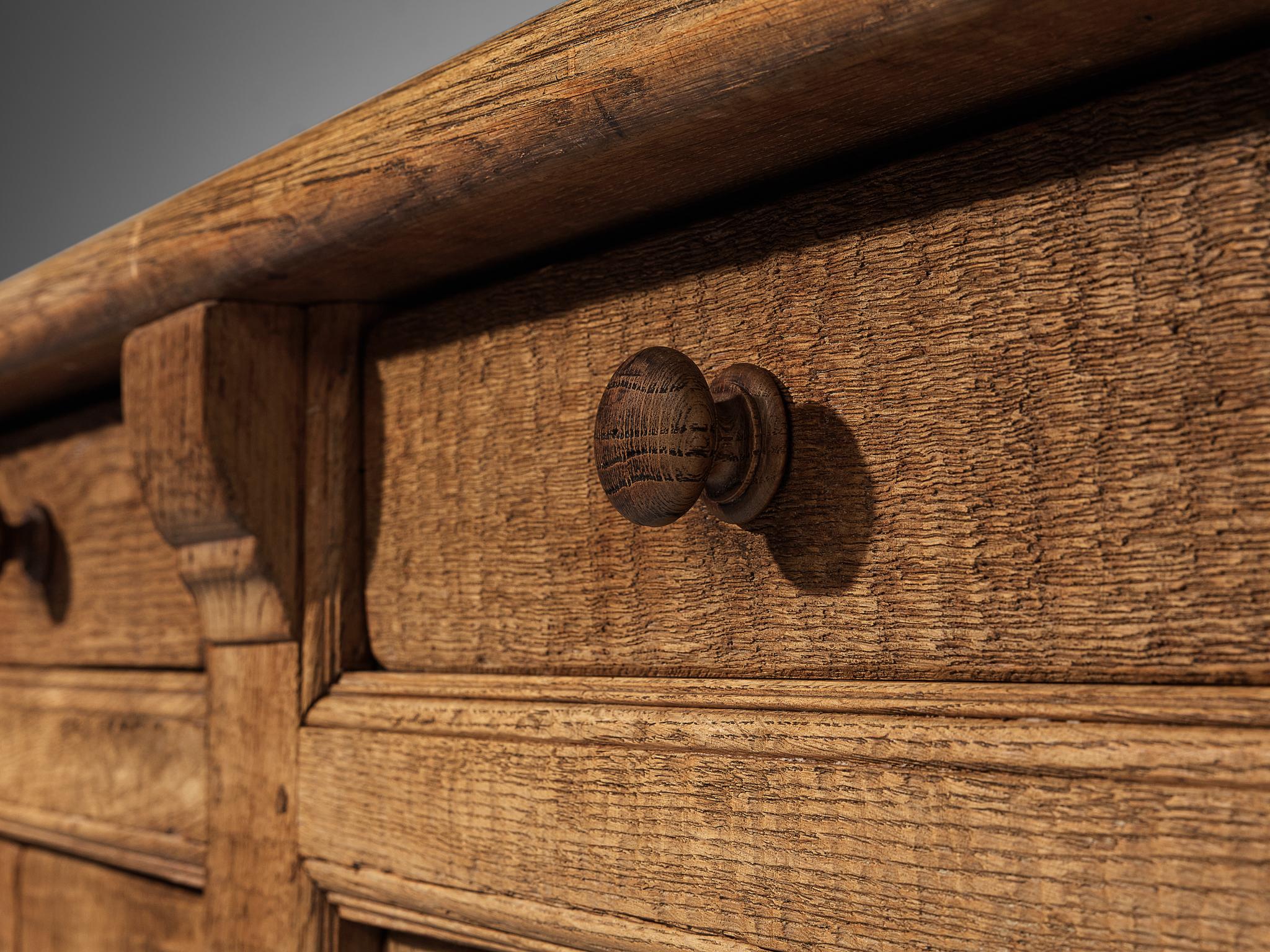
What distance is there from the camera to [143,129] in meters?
1.23

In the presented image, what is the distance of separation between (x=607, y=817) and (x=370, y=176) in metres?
0.26

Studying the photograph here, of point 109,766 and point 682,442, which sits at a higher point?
point 682,442

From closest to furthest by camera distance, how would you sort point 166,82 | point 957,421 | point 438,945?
point 957,421, point 438,945, point 166,82

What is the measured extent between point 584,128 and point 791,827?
233 mm

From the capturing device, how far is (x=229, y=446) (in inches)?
21.5

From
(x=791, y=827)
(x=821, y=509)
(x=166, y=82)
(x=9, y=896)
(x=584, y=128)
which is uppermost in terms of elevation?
(x=166, y=82)

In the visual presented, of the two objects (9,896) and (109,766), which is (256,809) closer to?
(109,766)

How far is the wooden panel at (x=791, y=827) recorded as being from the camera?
0.29 metres

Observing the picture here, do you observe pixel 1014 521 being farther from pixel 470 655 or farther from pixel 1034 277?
pixel 470 655

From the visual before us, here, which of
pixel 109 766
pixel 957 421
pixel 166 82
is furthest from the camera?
pixel 166 82

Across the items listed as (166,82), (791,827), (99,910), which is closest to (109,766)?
(99,910)

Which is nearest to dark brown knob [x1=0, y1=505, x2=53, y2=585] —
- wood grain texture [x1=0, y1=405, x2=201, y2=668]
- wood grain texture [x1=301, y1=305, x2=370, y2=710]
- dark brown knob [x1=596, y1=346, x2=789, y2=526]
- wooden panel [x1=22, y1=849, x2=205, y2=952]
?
wood grain texture [x1=0, y1=405, x2=201, y2=668]

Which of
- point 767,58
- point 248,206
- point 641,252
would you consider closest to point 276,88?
point 248,206

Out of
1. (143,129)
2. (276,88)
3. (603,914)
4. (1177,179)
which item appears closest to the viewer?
(1177,179)
